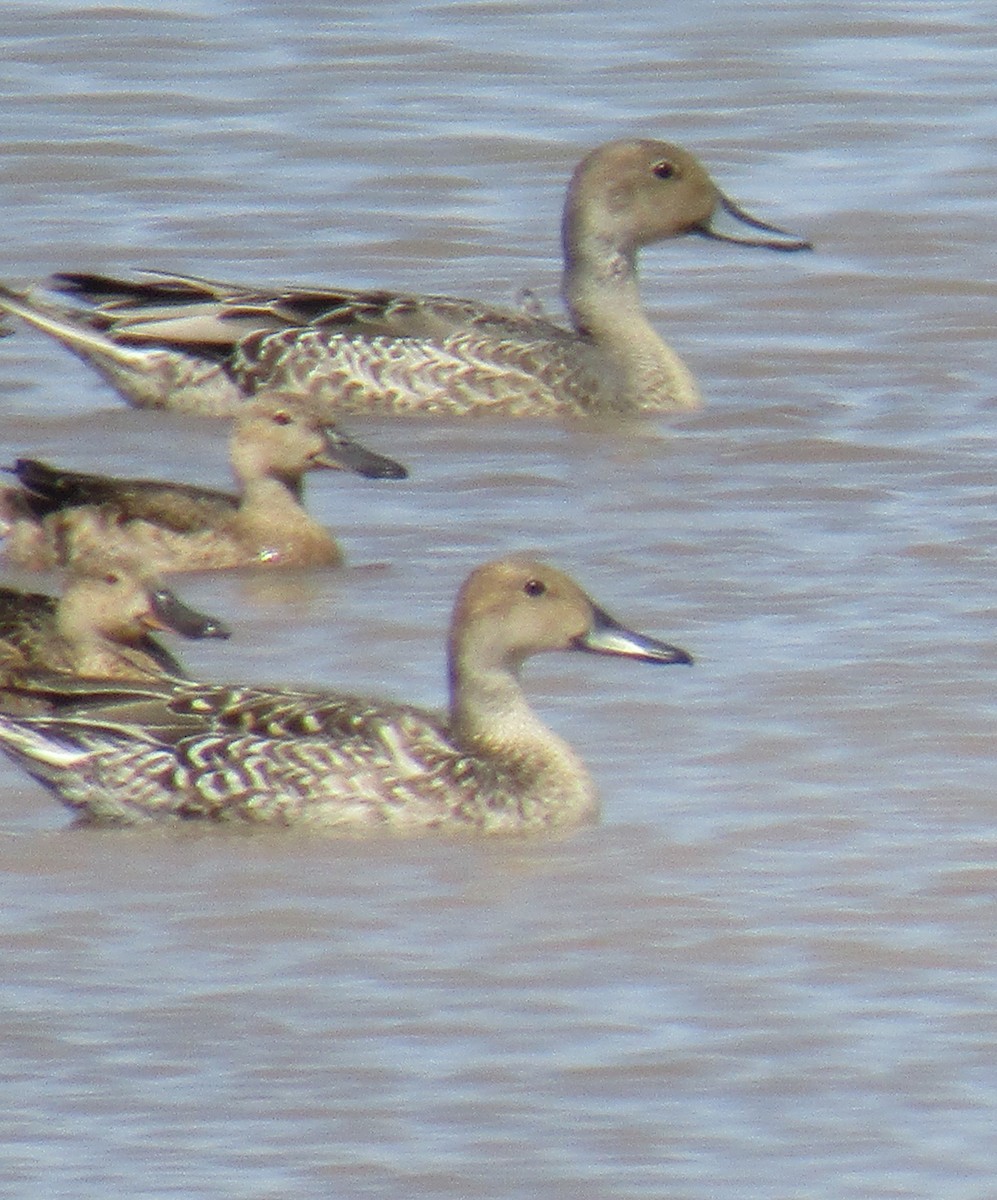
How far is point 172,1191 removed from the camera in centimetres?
617

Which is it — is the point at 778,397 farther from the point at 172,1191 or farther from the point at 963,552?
the point at 172,1191

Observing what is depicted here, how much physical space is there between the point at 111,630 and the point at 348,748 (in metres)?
1.21

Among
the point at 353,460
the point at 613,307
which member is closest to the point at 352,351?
the point at 613,307

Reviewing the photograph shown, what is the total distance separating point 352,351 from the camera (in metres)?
13.1

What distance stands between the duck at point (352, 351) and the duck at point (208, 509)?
1821mm

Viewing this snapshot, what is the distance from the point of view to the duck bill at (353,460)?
11.1m

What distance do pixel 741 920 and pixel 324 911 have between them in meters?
0.82

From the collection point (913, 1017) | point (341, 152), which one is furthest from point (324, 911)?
point (341, 152)

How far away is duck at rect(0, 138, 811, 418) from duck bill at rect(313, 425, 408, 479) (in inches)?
72.5

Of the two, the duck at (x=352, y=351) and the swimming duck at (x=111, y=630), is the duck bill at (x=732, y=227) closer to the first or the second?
the duck at (x=352, y=351)

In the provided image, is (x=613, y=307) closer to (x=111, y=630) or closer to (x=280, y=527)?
(x=280, y=527)

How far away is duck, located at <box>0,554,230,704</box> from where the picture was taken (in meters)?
9.30

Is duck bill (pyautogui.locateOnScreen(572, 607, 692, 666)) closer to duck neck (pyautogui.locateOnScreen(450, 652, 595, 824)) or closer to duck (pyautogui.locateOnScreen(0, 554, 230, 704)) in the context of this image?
→ duck neck (pyautogui.locateOnScreen(450, 652, 595, 824))

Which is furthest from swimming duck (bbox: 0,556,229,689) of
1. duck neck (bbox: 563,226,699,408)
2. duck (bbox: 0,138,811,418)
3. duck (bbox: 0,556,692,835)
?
duck neck (bbox: 563,226,699,408)
